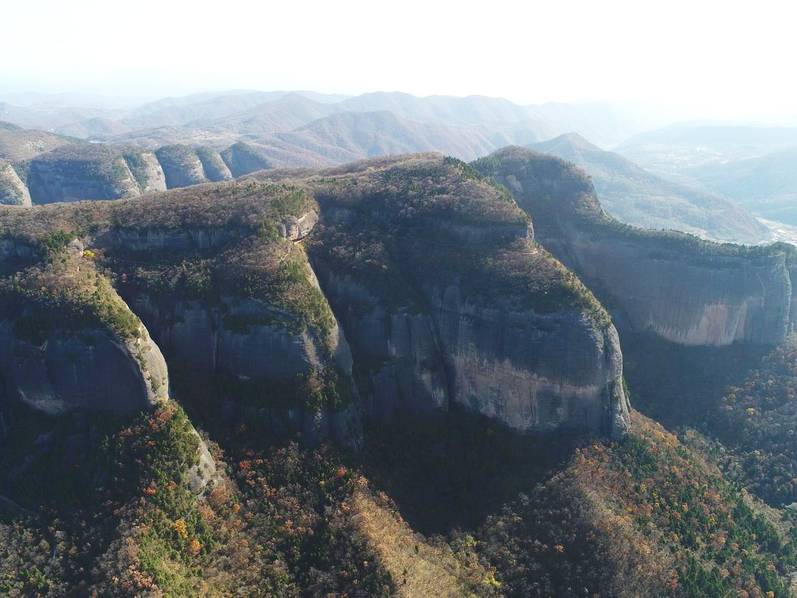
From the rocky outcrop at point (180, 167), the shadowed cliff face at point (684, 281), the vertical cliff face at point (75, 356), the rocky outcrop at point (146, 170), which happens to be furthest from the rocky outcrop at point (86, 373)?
the rocky outcrop at point (180, 167)

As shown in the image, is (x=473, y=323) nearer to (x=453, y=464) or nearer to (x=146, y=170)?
(x=453, y=464)

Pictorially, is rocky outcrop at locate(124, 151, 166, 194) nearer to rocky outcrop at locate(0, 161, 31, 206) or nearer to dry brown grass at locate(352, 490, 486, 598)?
rocky outcrop at locate(0, 161, 31, 206)

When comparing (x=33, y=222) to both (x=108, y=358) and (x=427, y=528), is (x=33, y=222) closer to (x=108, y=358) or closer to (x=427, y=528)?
(x=108, y=358)

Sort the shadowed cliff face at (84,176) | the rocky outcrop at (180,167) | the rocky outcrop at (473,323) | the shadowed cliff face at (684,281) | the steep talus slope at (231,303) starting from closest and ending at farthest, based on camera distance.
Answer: the steep talus slope at (231,303)
the rocky outcrop at (473,323)
the shadowed cliff face at (684,281)
the shadowed cliff face at (84,176)
the rocky outcrop at (180,167)

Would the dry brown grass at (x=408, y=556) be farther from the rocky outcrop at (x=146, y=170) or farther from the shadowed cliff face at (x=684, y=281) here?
the rocky outcrop at (x=146, y=170)

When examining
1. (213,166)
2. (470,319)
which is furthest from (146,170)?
(470,319)

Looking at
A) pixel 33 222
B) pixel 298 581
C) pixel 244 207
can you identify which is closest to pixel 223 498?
pixel 298 581
